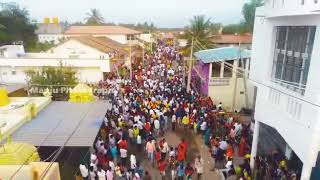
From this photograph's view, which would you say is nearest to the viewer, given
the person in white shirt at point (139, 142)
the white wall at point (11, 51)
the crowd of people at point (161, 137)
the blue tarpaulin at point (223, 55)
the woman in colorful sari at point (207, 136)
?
the crowd of people at point (161, 137)

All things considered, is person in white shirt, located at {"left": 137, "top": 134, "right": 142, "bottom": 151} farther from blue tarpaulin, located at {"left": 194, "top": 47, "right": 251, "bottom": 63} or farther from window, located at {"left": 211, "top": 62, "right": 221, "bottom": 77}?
window, located at {"left": 211, "top": 62, "right": 221, "bottom": 77}

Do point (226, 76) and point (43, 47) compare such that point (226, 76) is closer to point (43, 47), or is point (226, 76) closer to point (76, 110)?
point (76, 110)

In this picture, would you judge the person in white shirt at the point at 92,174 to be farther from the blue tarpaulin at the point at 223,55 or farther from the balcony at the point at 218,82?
the blue tarpaulin at the point at 223,55

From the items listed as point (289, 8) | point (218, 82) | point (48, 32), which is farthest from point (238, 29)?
point (289, 8)

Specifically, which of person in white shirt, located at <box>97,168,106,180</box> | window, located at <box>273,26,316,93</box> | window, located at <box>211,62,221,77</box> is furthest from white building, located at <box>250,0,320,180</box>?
window, located at <box>211,62,221,77</box>

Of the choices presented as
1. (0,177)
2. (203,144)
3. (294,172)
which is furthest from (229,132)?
(0,177)

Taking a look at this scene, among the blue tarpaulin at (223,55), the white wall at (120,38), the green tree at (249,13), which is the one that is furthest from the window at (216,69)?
the green tree at (249,13)
